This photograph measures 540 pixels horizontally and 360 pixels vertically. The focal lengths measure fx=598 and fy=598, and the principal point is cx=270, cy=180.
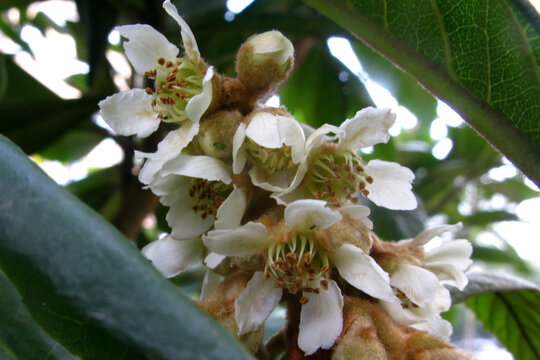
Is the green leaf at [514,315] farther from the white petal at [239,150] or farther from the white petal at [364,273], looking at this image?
the white petal at [239,150]


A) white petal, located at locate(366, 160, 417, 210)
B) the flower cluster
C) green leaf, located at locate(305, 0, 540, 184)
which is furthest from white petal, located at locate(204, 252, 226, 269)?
green leaf, located at locate(305, 0, 540, 184)

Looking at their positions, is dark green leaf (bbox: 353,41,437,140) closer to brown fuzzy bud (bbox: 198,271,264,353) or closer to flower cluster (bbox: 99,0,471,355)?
flower cluster (bbox: 99,0,471,355)

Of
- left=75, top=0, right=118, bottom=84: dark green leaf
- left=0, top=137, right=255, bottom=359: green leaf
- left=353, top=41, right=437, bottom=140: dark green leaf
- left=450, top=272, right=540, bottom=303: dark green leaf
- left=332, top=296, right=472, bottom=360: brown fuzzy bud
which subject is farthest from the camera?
left=353, top=41, right=437, bottom=140: dark green leaf

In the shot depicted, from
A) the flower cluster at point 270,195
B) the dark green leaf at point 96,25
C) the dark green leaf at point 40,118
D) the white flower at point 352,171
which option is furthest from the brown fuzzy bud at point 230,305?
the dark green leaf at point 40,118

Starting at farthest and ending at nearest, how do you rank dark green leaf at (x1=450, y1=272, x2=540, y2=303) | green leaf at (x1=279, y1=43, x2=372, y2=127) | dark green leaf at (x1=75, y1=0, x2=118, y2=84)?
green leaf at (x1=279, y1=43, x2=372, y2=127) < dark green leaf at (x1=75, y1=0, x2=118, y2=84) < dark green leaf at (x1=450, y1=272, x2=540, y2=303)

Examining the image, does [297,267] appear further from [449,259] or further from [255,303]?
[449,259]

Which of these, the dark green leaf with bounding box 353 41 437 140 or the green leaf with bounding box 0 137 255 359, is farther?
the dark green leaf with bounding box 353 41 437 140
